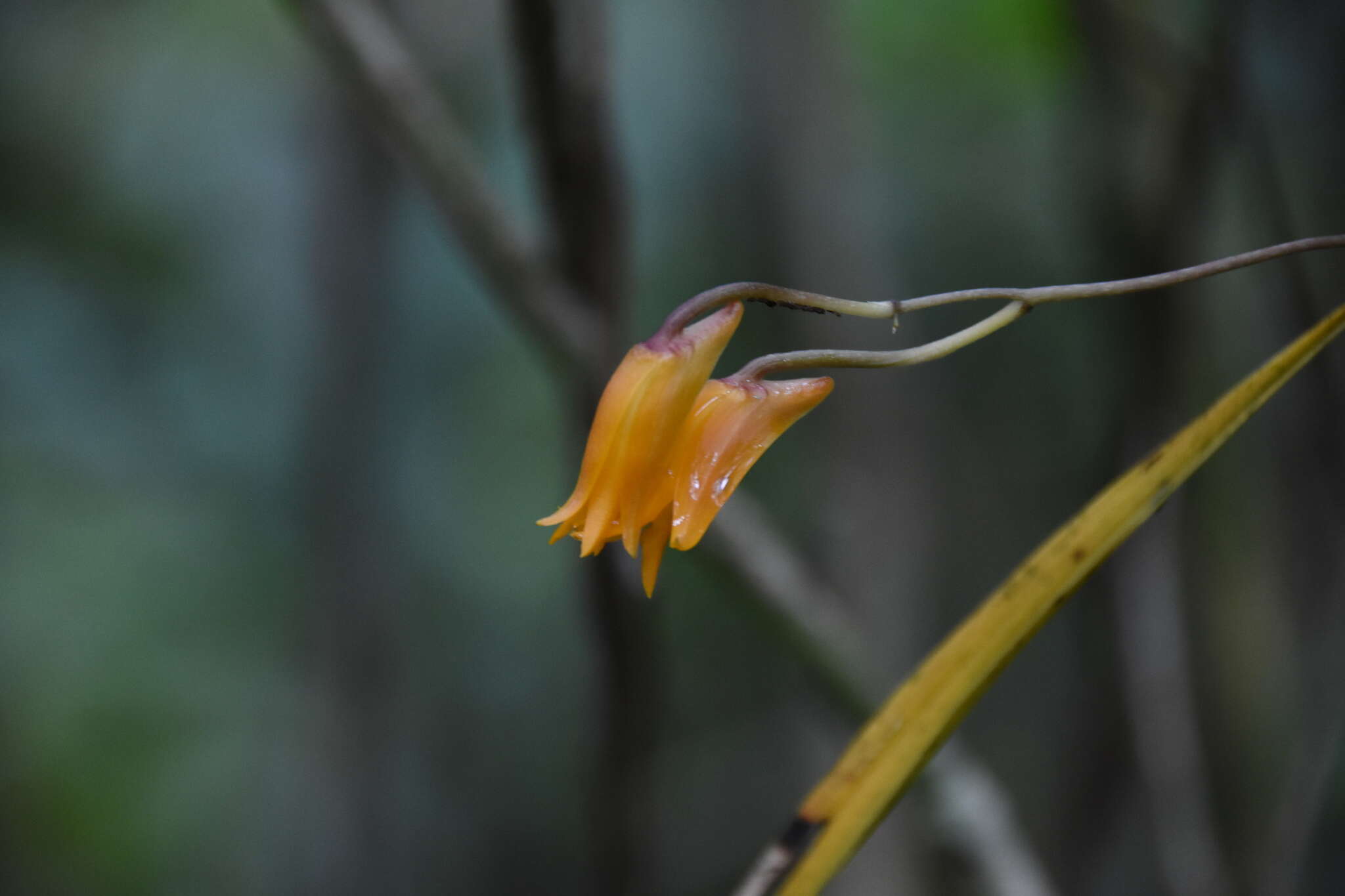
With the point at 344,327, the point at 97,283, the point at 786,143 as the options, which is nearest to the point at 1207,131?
the point at 786,143

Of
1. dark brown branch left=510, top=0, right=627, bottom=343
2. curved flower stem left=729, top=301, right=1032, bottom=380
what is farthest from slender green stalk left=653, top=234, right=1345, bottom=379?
dark brown branch left=510, top=0, right=627, bottom=343

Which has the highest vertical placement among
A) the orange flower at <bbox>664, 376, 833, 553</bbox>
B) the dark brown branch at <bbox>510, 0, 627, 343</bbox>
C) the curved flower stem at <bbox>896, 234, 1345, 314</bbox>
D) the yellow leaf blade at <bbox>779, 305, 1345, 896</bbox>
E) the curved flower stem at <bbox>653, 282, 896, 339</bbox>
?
the dark brown branch at <bbox>510, 0, 627, 343</bbox>

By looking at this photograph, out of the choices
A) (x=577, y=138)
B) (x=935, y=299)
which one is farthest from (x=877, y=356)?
(x=577, y=138)

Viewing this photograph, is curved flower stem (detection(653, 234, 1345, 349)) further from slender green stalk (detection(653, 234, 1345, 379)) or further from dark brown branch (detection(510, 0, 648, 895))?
dark brown branch (detection(510, 0, 648, 895))

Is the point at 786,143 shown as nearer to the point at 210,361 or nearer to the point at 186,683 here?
the point at 210,361

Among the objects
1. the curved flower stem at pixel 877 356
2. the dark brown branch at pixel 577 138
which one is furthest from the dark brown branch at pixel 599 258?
the curved flower stem at pixel 877 356

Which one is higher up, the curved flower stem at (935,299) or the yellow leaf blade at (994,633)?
the curved flower stem at (935,299)

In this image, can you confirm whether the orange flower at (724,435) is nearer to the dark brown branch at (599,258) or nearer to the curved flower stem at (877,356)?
the curved flower stem at (877,356)
